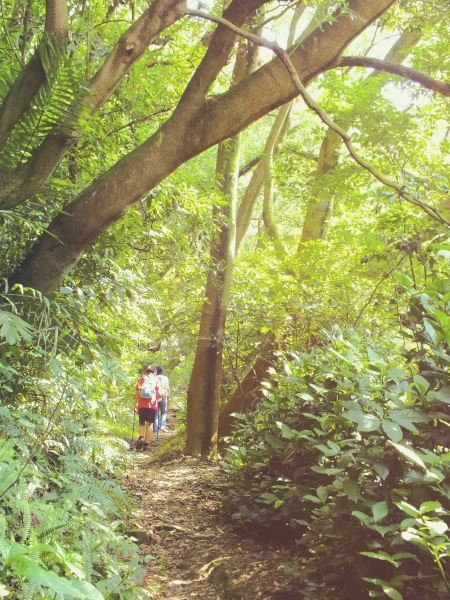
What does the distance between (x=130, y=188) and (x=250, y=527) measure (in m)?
2.95

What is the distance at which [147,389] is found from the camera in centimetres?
871

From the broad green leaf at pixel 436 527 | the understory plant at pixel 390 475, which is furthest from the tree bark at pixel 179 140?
the broad green leaf at pixel 436 527

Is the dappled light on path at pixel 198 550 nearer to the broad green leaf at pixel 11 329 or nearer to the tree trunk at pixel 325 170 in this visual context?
the broad green leaf at pixel 11 329

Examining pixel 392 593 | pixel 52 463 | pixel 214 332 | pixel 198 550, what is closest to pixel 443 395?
pixel 392 593

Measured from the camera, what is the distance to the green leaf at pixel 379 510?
2188mm

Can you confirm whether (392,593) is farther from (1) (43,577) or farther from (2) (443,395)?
(1) (43,577)

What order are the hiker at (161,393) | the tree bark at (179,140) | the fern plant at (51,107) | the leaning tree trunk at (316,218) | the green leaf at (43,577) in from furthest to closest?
1. the hiker at (161,393)
2. the leaning tree trunk at (316,218)
3. the tree bark at (179,140)
4. the fern plant at (51,107)
5. the green leaf at (43,577)

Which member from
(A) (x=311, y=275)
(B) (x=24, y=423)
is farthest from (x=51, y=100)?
(A) (x=311, y=275)

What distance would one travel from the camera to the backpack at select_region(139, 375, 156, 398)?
8680 mm

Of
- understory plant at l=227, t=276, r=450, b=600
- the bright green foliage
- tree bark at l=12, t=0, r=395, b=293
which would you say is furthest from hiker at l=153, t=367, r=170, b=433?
understory plant at l=227, t=276, r=450, b=600

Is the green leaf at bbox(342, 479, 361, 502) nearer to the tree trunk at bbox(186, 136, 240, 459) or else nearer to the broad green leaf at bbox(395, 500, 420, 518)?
the broad green leaf at bbox(395, 500, 420, 518)

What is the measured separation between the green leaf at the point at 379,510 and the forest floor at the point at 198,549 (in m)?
1.04

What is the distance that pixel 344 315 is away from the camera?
6750mm

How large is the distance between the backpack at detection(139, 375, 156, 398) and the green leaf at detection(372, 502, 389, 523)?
6806 mm
